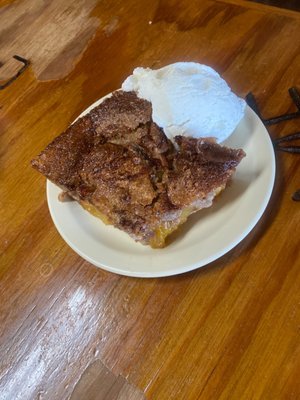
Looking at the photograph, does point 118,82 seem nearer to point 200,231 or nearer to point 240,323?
point 200,231

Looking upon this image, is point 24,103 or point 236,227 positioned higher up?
point 24,103

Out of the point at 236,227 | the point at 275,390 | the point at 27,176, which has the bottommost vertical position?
the point at 275,390

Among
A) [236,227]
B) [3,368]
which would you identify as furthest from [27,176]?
[236,227]

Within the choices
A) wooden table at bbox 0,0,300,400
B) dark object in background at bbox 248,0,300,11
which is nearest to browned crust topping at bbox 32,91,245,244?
wooden table at bbox 0,0,300,400

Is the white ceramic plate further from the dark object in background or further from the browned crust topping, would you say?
the dark object in background

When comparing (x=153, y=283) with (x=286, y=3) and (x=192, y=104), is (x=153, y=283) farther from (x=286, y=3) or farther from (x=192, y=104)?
(x=286, y=3)

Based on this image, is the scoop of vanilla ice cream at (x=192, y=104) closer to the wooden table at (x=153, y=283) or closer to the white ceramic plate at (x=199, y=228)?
the white ceramic plate at (x=199, y=228)
